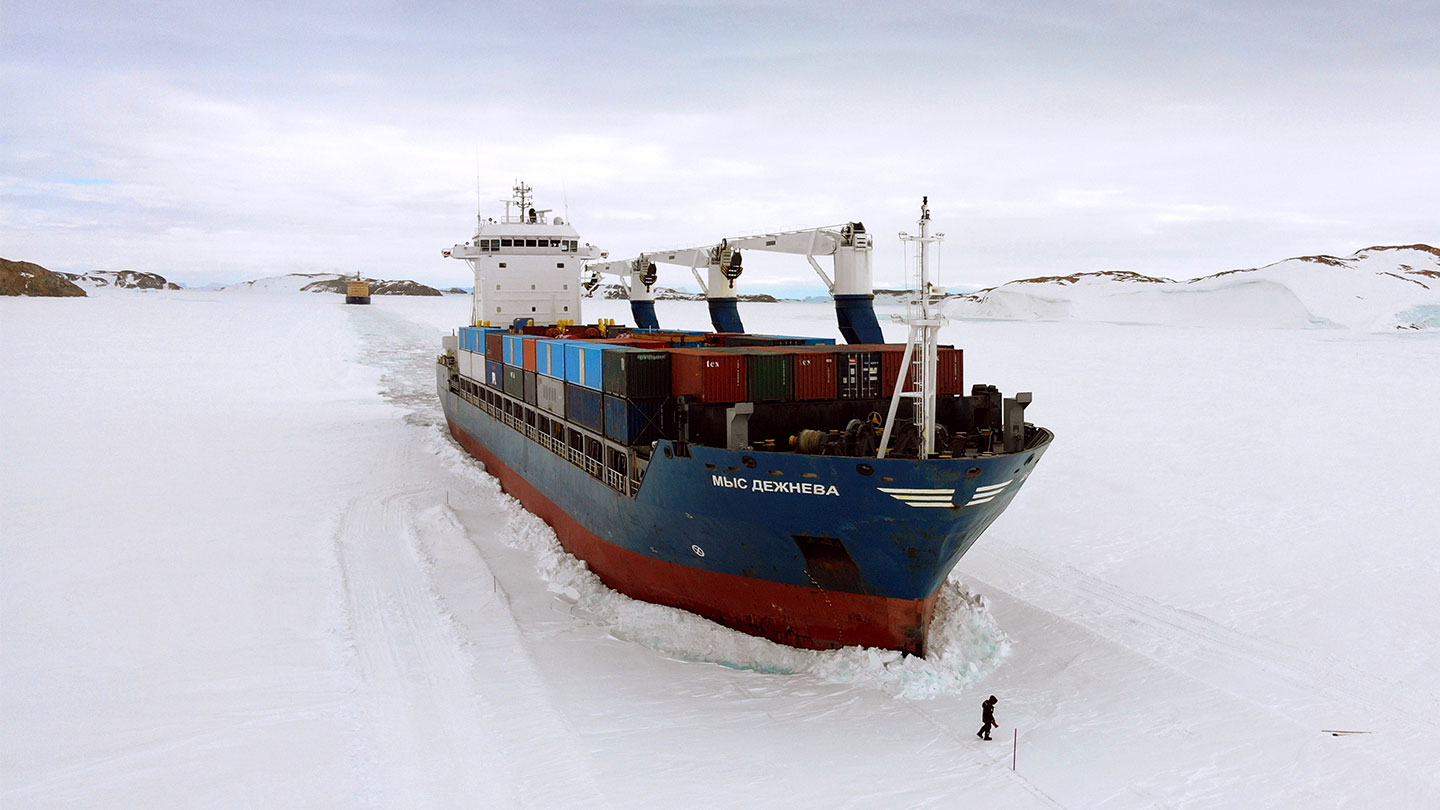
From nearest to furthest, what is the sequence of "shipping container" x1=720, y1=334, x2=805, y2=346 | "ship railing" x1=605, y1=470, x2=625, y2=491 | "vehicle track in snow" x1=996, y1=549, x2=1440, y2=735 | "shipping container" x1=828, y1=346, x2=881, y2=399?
"vehicle track in snow" x1=996, y1=549, x2=1440, y2=735, "shipping container" x1=828, y1=346, x2=881, y2=399, "ship railing" x1=605, y1=470, x2=625, y2=491, "shipping container" x1=720, y1=334, x2=805, y2=346

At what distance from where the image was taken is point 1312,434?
88.2 feet

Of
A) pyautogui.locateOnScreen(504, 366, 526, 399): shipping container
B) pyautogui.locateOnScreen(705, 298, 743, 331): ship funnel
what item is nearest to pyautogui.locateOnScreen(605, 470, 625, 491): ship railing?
pyautogui.locateOnScreen(504, 366, 526, 399): shipping container

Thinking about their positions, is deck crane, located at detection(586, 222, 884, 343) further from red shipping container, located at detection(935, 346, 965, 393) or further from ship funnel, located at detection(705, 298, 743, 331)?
red shipping container, located at detection(935, 346, 965, 393)

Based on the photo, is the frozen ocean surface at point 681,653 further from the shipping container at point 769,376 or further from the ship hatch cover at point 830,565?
the shipping container at point 769,376

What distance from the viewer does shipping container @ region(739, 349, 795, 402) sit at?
1536 centimetres

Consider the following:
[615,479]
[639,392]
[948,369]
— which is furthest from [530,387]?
[948,369]

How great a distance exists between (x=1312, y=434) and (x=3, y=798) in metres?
33.0

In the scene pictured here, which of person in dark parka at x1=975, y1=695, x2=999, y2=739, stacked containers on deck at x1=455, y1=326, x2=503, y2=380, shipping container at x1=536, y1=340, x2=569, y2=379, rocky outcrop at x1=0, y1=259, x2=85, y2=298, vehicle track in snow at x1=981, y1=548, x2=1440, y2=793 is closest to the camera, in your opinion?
vehicle track in snow at x1=981, y1=548, x2=1440, y2=793

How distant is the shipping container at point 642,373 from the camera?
1539 cm

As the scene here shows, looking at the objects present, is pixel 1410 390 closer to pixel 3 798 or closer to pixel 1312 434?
pixel 1312 434

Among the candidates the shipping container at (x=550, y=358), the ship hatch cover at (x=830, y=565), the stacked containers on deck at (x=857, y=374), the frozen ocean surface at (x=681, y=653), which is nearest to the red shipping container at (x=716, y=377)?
the stacked containers on deck at (x=857, y=374)

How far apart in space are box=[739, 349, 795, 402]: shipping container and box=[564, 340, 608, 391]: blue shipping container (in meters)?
3.34

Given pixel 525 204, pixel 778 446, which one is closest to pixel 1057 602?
pixel 778 446

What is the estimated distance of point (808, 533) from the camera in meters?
13.1
